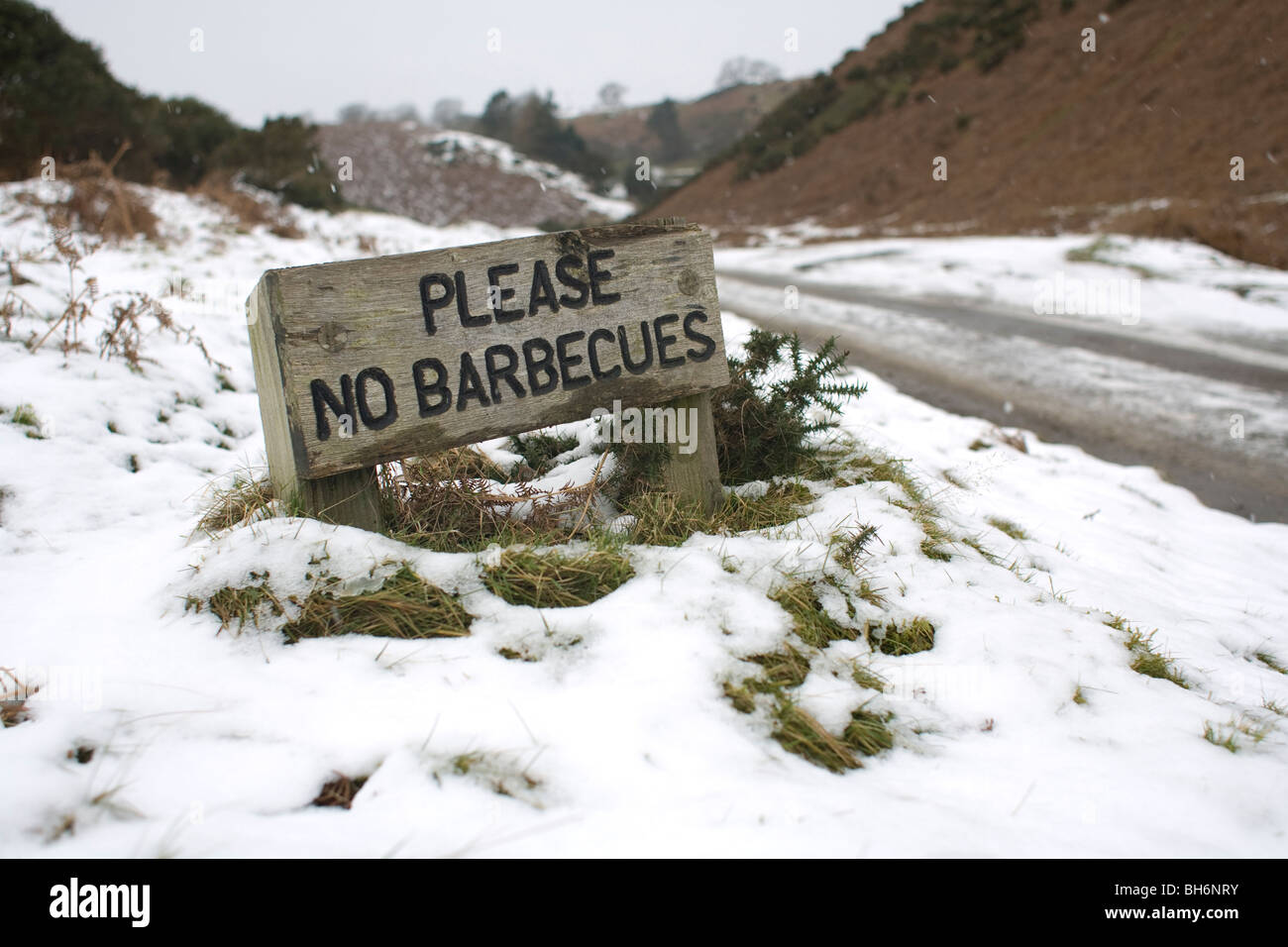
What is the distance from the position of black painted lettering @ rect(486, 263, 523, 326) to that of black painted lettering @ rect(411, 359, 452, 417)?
259mm

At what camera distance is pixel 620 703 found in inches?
67.7

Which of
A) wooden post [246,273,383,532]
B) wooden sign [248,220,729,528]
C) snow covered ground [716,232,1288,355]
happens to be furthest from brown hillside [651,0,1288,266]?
wooden post [246,273,383,532]

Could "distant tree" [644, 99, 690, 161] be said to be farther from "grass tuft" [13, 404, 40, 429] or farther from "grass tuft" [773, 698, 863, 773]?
"grass tuft" [773, 698, 863, 773]

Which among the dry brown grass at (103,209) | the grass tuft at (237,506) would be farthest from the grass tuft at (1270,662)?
the dry brown grass at (103,209)

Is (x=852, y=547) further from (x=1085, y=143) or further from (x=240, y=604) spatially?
(x=1085, y=143)

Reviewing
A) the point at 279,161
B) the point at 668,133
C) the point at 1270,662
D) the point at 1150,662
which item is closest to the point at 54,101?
the point at 279,161

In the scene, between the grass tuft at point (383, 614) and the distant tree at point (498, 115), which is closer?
the grass tuft at point (383, 614)

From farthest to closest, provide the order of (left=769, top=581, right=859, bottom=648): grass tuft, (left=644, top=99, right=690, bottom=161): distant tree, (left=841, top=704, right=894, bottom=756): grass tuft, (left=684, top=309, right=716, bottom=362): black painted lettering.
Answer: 1. (left=644, top=99, right=690, bottom=161): distant tree
2. (left=684, top=309, right=716, bottom=362): black painted lettering
3. (left=769, top=581, right=859, bottom=648): grass tuft
4. (left=841, top=704, right=894, bottom=756): grass tuft

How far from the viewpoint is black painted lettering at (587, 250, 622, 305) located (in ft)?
8.21

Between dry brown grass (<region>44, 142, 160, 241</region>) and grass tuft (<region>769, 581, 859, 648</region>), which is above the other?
dry brown grass (<region>44, 142, 160, 241</region>)

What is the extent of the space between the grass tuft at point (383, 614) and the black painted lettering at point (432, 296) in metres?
0.82

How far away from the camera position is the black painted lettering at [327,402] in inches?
84.9

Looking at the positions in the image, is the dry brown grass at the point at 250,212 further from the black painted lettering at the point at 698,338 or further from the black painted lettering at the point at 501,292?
the black painted lettering at the point at 698,338

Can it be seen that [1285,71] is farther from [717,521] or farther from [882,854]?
[882,854]
